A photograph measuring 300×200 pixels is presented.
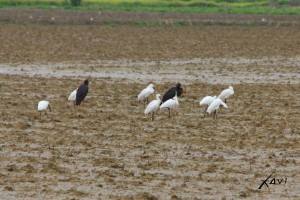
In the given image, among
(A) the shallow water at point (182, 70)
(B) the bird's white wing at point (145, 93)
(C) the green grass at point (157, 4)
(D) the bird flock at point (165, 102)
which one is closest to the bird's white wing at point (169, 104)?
(D) the bird flock at point (165, 102)

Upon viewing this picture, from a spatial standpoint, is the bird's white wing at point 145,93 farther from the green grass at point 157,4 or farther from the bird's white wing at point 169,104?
the green grass at point 157,4

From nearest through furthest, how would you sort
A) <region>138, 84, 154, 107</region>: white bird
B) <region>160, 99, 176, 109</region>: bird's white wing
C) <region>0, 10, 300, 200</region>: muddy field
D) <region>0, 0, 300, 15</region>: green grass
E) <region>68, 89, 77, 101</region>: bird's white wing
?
<region>0, 10, 300, 200</region>: muddy field < <region>160, 99, 176, 109</region>: bird's white wing < <region>68, 89, 77, 101</region>: bird's white wing < <region>138, 84, 154, 107</region>: white bird < <region>0, 0, 300, 15</region>: green grass

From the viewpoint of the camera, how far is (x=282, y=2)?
84.7m

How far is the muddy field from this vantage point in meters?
12.0

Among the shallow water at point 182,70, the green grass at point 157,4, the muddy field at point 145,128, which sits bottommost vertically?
the muddy field at point 145,128

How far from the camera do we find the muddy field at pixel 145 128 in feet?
39.3

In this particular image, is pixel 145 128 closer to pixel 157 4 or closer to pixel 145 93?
pixel 145 93

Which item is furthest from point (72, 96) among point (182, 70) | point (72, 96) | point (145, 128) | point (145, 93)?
point (182, 70)

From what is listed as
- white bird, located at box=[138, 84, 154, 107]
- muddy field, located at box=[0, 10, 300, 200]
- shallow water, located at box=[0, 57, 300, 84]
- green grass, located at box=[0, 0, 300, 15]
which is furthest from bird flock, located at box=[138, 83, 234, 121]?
green grass, located at box=[0, 0, 300, 15]

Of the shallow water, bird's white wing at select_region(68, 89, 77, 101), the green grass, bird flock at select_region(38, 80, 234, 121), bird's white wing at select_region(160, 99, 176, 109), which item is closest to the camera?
bird flock at select_region(38, 80, 234, 121)

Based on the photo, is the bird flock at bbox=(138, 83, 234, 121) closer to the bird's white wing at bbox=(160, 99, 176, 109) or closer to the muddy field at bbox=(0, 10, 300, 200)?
the bird's white wing at bbox=(160, 99, 176, 109)

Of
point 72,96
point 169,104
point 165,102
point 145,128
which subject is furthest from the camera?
point 72,96

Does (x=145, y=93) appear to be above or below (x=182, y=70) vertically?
below

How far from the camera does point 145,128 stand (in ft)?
55.4
